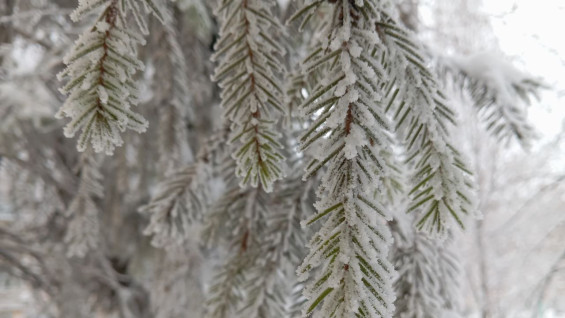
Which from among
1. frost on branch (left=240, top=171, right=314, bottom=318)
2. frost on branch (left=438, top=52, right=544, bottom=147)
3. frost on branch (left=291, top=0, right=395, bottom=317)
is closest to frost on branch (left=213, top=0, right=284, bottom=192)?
frost on branch (left=291, top=0, right=395, bottom=317)

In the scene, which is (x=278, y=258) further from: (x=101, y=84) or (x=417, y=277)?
(x=101, y=84)

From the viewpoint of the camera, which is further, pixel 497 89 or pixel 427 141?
pixel 497 89

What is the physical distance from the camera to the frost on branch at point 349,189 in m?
0.41

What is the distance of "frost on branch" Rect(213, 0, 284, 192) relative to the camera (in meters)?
0.56

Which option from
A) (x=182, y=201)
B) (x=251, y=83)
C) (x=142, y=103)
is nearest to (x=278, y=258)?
(x=182, y=201)

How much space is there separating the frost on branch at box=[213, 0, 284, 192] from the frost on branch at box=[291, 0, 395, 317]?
0.35 feet

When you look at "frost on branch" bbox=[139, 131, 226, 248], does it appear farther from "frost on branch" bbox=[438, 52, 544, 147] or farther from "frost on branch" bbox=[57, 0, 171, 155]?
"frost on branch" bbox=[438, 52, 544, 147]

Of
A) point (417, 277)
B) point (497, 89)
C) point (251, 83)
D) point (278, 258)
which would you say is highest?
point (251, 83)

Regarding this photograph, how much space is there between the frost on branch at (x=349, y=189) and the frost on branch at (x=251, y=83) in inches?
4.2

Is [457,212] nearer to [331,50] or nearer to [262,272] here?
[331,50]

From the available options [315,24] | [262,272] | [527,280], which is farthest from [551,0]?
[527,280]

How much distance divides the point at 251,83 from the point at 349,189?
9.5 inches

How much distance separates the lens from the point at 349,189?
1.41ft

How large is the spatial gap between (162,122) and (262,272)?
2.88 ft
